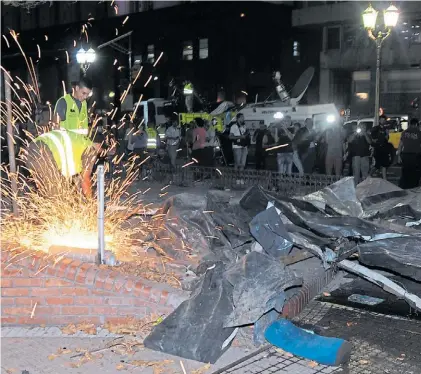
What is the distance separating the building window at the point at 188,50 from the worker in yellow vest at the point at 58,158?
3295cm

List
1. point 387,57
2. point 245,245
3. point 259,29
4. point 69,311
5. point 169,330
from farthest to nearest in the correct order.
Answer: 1. point 259,29
2. point 387,57
3. point 245,245
4. point 69,311
5. point 169,330

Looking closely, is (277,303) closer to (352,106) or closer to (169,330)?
(169,330)

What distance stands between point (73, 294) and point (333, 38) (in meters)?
35.0

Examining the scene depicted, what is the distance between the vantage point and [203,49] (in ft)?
126

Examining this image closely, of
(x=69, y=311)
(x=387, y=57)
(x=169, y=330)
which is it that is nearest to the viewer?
(x=169, y=330)

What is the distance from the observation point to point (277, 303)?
189 inches

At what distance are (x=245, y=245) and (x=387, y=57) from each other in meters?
31.1

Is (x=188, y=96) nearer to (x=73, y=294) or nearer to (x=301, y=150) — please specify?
(x=301, y=150)

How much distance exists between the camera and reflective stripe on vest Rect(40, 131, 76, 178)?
651 centimetres

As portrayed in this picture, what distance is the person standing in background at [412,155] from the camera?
12305 millimetres

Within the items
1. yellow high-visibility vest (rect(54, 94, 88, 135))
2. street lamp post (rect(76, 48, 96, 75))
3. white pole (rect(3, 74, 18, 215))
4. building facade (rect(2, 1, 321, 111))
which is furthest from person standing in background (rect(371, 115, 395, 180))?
building facade (rect(2, 1, 321, 111))

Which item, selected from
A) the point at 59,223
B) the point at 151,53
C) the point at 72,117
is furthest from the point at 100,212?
the point at 151,53

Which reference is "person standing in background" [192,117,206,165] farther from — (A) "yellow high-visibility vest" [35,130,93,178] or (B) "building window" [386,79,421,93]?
(B) "building window" [386,79,421,93]

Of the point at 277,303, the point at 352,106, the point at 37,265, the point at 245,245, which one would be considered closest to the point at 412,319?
the point at 277,303
